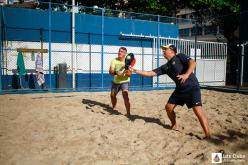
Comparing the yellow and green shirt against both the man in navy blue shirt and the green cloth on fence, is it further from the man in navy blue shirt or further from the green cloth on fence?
the green cloth on fence

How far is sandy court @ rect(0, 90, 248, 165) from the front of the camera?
4.58 m

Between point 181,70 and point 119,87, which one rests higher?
point 181,70

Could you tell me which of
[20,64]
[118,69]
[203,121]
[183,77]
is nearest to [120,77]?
[118,69]

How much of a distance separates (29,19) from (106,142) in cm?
1096

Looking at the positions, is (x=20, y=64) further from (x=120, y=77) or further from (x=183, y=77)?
(x=183, y=77)

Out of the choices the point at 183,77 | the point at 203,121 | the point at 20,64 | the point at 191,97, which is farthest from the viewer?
the point at 20,64

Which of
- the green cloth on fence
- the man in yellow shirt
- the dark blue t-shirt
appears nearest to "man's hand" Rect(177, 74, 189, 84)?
the dark blue t-shirt

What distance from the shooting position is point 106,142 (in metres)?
5.31

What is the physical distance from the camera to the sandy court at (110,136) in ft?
15.0

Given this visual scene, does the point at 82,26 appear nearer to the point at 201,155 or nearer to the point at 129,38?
the point at 129,38

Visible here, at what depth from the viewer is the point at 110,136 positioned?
222 inches

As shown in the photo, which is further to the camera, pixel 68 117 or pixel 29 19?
pixel 29 19

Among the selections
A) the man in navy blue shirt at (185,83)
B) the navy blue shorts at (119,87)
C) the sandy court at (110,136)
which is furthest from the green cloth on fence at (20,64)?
the man in navy blue shirt at (185,83)

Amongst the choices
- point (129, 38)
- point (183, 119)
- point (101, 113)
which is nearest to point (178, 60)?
point (183, 119)
